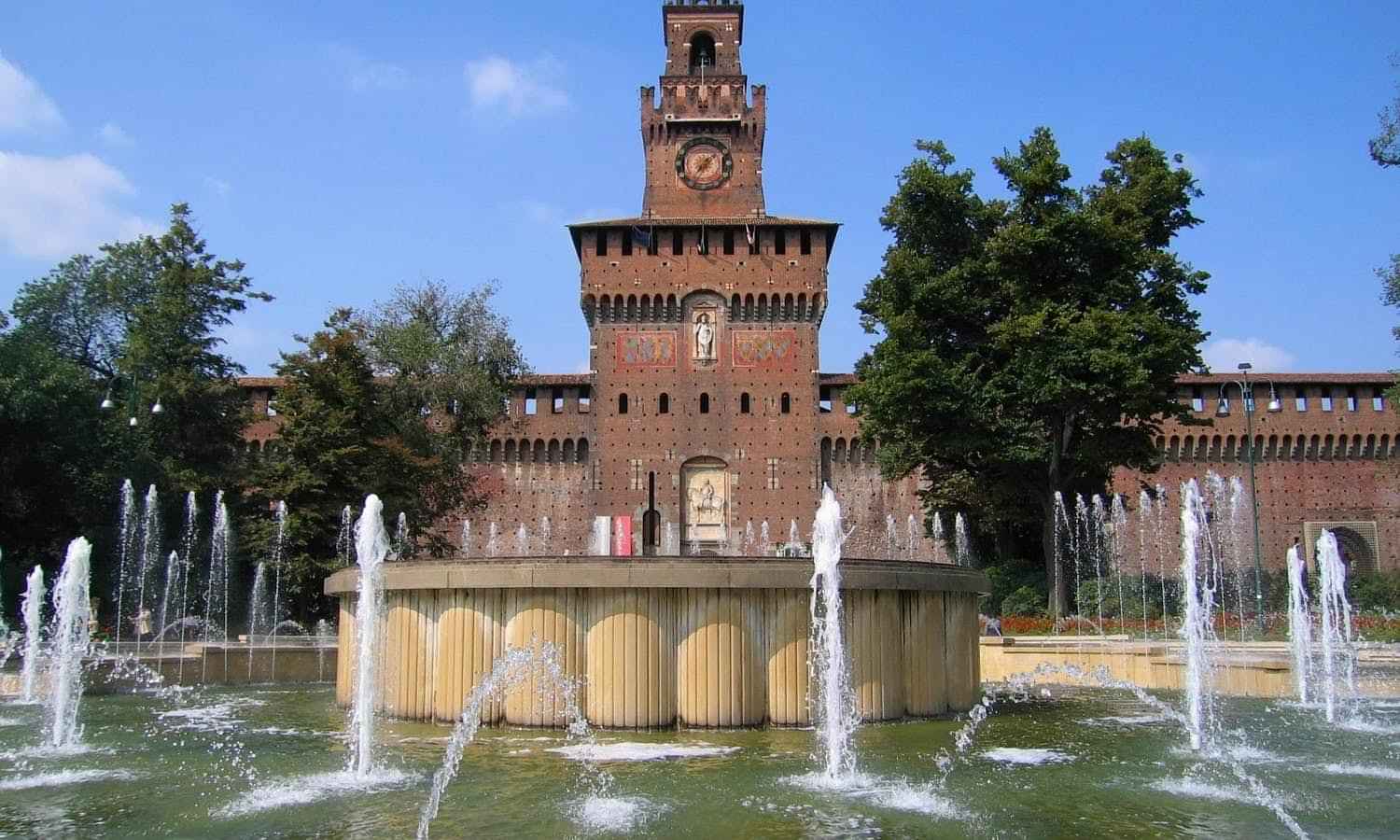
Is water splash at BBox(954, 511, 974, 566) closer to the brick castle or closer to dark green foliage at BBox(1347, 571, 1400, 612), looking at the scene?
the brick castle

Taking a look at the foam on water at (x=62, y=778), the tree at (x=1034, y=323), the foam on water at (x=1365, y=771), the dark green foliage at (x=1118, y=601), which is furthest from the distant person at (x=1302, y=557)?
the foam on water at (x=62, y=778)

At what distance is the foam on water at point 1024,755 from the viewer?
27.3 ft

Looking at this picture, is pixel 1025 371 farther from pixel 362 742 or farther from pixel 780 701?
pixel 362 742

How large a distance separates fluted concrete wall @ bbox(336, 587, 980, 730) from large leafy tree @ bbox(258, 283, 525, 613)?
52.0 ft

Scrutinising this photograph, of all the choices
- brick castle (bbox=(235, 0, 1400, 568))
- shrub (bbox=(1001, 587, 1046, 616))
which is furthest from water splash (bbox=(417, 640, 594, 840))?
brick castle (bbox=(235, 0, 1400, 568))

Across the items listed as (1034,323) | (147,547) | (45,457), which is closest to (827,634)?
(1034,323)

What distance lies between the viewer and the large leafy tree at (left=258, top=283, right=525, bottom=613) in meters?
25.0

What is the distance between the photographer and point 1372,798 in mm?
7051

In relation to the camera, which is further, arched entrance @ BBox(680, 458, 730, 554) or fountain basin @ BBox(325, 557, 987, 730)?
arched entrance @ BBox(680, 458, 730, 554)

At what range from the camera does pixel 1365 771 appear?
26.7ft

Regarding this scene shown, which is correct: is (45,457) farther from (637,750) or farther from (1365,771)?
(1365,771)

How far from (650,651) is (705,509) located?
29.8 metres

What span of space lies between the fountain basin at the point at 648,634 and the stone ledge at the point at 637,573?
1cm

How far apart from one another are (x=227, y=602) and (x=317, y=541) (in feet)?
18.5
